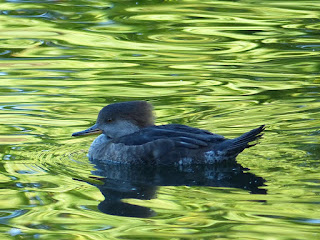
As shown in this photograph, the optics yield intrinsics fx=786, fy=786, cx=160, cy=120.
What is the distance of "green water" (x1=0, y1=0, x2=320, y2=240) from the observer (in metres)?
5.73

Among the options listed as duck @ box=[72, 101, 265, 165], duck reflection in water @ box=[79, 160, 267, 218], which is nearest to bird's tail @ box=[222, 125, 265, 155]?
duck @ box=[72, 101, 265, 165]

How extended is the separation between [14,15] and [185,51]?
13.1 feet

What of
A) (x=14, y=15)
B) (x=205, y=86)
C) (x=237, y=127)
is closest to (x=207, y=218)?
(x=237, y=127)

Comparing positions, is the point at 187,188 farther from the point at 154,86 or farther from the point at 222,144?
the point at 154,86

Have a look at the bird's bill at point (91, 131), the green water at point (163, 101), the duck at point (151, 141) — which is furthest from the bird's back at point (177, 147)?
the bird's bill at point (91, 131)

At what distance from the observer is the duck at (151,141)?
7156mm

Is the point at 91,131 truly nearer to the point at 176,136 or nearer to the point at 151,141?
the point at 151,141

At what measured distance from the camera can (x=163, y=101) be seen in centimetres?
957

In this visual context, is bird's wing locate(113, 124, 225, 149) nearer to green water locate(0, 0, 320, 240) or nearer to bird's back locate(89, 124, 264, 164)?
bird's back locate(89, 124, 264, 164)

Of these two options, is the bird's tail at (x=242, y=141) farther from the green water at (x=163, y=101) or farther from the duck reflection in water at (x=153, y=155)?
the green water at (x=163, y=101)

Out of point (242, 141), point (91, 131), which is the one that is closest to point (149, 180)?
point (242, 141)

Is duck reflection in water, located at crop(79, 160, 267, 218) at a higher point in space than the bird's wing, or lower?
lower

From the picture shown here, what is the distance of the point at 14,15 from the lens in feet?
47.8

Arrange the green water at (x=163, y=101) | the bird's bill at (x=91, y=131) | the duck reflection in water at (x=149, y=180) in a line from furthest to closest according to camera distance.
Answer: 1. the bird's bill at (x=91, y=131)
2. the duck reflection in water at (x=149, y=180)
3. the green water at (x=163, y=101)
